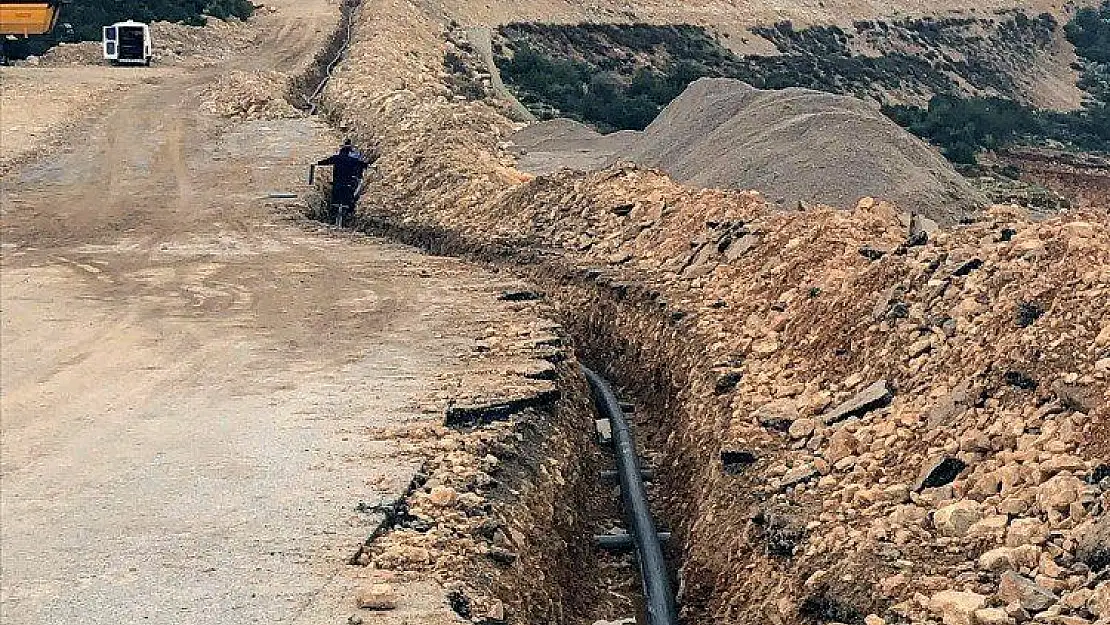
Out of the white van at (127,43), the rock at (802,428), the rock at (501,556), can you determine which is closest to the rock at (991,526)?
the rock at (802,428)

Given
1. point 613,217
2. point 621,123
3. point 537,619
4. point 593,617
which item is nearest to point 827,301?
point 593,617

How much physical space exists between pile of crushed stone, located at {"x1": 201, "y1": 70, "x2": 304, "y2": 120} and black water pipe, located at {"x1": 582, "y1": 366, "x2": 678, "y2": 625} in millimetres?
21858

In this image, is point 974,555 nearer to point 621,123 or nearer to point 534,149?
point 534,149

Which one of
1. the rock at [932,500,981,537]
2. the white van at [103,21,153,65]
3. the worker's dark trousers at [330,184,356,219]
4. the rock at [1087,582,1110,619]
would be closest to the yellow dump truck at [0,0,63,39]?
the white van at [103,21,153,65]

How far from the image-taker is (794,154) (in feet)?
77.8

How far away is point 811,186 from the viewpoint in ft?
73.8

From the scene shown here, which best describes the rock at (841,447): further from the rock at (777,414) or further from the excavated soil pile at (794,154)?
the excavated soil pile at (794,154)

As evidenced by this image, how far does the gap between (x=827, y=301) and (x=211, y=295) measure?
8852mm

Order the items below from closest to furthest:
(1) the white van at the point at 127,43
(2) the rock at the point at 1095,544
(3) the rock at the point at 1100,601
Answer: (3) the rock at the point at 1100,601 → (2) the rock at the point at 1095,544 → (1) the white van at the point at 127,43

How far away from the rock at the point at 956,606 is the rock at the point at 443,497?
4.05 meters

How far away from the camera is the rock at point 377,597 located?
9188 mm

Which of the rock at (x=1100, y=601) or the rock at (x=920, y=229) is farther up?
the rock at (x=920, y=229)

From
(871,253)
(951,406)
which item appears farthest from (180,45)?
(951,406)

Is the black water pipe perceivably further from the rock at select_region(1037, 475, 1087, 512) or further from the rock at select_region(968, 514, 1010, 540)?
the rock at select_region(1037, 475, 1087, 512)
